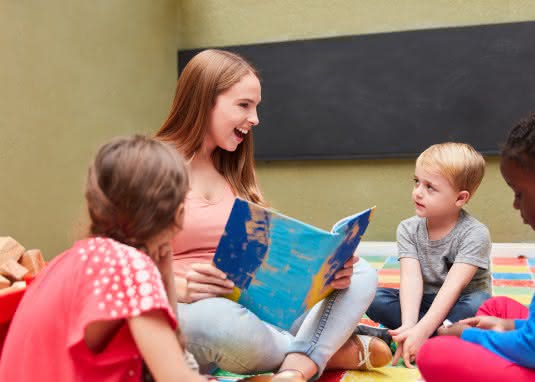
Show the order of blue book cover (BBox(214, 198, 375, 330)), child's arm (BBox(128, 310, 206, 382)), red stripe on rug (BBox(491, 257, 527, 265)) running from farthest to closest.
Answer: red stripe on rug (BBox(491, 257, 527, 265)), blue book cover (BBox(214, 198, 375, 330)), child's arm (BBox(128, 310, 206, 382))

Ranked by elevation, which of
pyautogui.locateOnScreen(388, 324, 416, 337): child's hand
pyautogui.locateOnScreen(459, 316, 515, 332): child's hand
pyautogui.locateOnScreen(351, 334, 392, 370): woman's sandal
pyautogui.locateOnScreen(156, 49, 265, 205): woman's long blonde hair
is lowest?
pyautogui.locateOnScreen(351, 334, 392, 370): woman's sandal

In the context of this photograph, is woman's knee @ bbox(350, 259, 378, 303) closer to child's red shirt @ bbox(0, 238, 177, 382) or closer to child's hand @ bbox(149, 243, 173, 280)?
child's hand @ bbox(149, 243, 173, 280)

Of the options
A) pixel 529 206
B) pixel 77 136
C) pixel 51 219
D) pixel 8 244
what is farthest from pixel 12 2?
pixel 529 206

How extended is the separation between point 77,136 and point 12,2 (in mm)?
707

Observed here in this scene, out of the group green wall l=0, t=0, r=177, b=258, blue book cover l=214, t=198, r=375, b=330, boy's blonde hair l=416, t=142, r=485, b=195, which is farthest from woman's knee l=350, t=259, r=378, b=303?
green wall l=0, t=0, r=177, b=258

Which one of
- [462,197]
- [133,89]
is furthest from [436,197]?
[133,89]

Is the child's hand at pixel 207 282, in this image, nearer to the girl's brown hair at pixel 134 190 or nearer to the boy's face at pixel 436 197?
the girl's brown hair at pixel 134 190

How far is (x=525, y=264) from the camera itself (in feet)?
10.5

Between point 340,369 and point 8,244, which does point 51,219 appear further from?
point 340,369

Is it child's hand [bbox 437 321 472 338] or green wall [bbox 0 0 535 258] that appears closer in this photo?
child's hand [bbox 437 321 472 338]

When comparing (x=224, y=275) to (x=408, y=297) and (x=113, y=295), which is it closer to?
(x=113, y=295)

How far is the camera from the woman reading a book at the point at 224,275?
1.22m

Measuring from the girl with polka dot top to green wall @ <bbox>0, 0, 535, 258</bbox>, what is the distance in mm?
1856

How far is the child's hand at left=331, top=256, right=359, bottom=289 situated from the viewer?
1.33 metres
